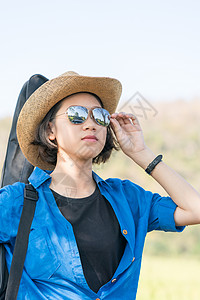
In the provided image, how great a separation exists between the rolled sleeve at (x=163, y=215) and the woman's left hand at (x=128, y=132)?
33 centimetres

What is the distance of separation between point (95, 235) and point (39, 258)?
1.04 ft

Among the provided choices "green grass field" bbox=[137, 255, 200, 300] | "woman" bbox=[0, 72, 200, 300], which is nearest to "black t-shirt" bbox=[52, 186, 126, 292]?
"woman" bbox=[0, 72, 200, 300]

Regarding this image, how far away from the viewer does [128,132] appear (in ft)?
8.41

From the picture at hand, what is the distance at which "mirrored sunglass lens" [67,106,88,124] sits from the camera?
2217 mm

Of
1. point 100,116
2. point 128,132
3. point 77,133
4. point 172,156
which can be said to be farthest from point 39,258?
point 172,156

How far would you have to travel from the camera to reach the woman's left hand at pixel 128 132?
2507 millimetres

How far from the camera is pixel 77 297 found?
6.61 ft

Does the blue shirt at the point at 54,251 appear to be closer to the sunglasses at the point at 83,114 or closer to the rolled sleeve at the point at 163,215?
the rolled sleeve at the point at 163,215

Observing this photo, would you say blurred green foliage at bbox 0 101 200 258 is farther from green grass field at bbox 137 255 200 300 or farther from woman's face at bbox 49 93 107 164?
woman's face at bbox 49 93 107 164

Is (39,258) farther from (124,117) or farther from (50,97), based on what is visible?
(124,117)

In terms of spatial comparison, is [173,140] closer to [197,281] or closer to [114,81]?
[197,281]

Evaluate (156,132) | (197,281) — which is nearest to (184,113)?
(156,132)

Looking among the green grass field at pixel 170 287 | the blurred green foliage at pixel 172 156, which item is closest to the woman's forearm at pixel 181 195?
the green grass field at pixel 170 287

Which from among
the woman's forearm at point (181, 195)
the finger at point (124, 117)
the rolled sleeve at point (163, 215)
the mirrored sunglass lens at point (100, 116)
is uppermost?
the mirrored sunglass lens at point (100, 116)
